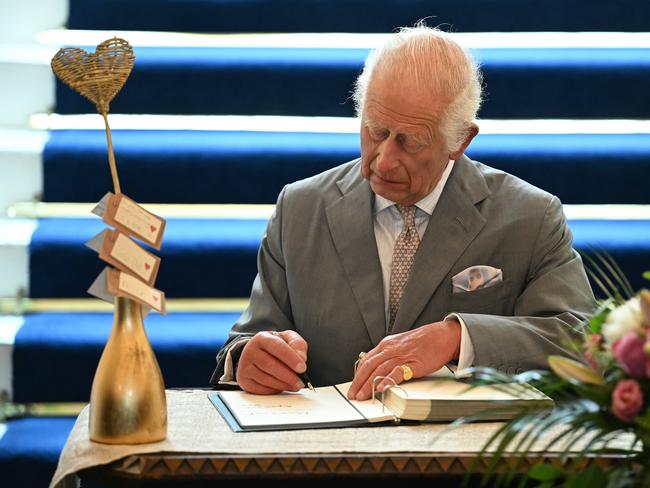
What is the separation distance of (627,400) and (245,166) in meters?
2.39

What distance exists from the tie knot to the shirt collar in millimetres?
16

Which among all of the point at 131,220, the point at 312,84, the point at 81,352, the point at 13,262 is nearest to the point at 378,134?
the point at 131,220

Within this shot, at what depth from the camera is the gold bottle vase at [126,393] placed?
1.84 meters

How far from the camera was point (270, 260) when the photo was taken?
2.80m

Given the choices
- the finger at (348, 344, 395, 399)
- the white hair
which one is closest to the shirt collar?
the white hair

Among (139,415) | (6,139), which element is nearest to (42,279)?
(6,139)

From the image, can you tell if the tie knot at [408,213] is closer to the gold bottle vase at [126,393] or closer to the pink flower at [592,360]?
the gold bottle vase at [126,393]

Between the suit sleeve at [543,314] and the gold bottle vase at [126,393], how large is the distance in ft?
2.39

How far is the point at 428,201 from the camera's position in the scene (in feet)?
8.91

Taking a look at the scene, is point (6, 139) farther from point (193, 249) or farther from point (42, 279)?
point (193, 249)

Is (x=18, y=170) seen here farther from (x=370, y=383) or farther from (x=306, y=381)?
(x=370, y=383)

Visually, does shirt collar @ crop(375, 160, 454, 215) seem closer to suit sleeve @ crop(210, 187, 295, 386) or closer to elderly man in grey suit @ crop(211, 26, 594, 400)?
elderly man in grey suit @ crop(211, 26, 594, 400)

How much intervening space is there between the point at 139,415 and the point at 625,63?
259 centimetres

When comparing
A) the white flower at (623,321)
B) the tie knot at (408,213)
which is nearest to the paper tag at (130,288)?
the white flower at (623,321)
